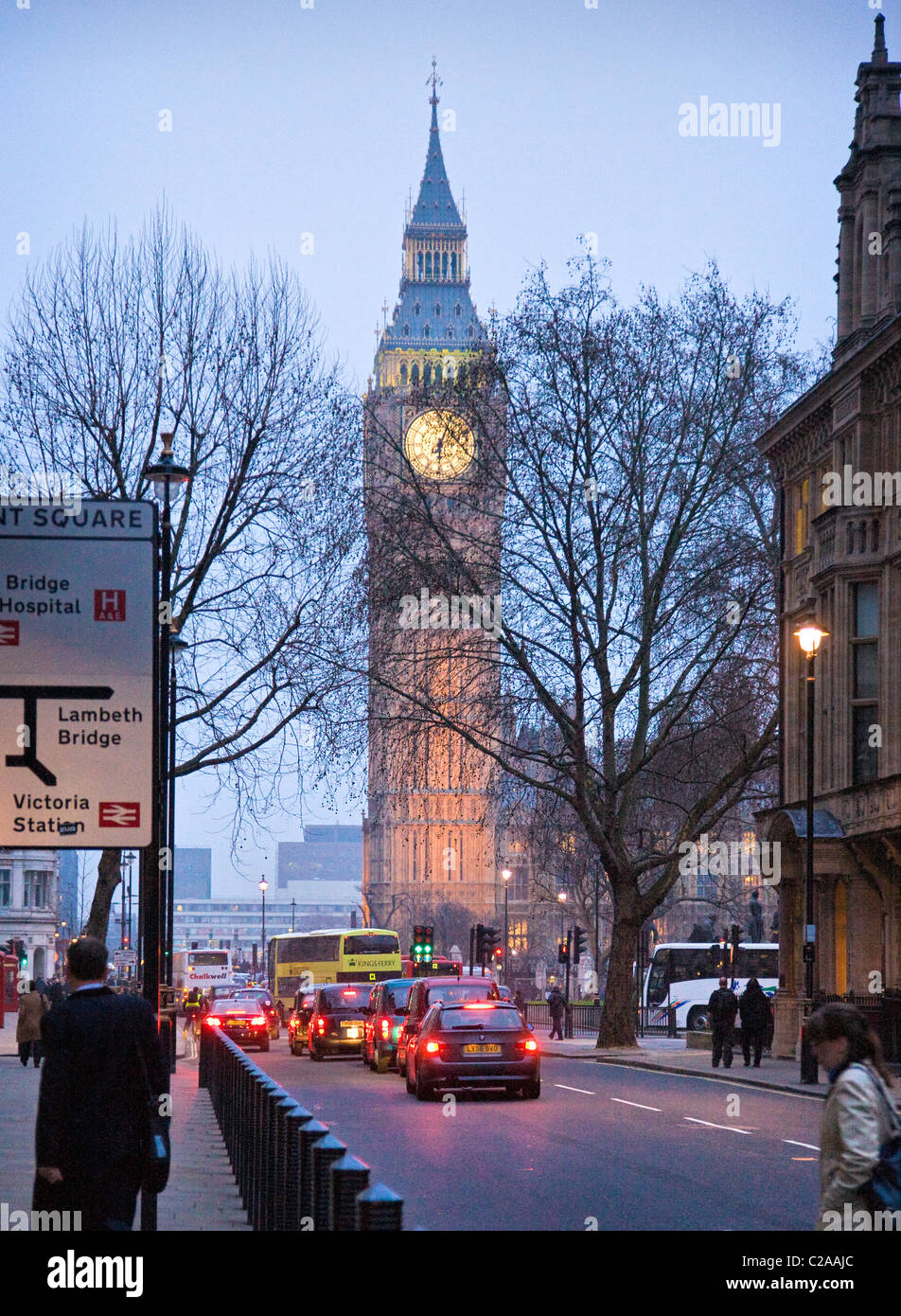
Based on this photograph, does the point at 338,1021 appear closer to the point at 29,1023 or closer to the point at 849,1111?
the point at 29,1023

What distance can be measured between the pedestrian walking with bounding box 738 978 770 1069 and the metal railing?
823 inches

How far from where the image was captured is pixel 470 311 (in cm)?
17400

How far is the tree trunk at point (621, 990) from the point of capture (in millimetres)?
46656

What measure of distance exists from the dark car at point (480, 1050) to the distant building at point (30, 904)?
355ft

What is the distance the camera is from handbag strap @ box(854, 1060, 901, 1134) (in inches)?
300

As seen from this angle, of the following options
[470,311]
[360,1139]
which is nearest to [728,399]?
[360,1139]

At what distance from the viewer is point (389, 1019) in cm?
3816

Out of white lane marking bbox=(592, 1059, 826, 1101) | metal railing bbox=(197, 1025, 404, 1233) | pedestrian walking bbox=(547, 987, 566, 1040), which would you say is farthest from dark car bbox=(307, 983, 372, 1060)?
metal railing bbox=(197, 1025, 404, 1233)

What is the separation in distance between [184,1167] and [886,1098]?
11.8 meters

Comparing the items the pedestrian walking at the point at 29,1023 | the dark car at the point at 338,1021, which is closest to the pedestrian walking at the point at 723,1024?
the dark car at the point at 338,1021

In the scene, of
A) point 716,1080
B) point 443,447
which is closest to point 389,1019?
point 716,1080

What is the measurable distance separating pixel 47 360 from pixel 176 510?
3873mm
